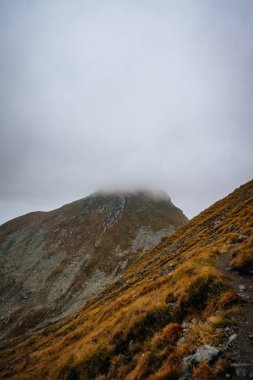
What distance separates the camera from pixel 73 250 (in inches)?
3888

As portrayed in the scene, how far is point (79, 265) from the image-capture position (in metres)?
87.8

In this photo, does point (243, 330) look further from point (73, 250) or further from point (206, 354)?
point (73, 250)

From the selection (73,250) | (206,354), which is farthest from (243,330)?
(73,250)

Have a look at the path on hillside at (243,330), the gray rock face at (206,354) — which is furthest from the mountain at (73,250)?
the gray rock face at (206,354)

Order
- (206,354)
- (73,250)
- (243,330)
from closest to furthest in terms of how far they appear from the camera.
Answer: (206,354) → (243,330) → (73,250)

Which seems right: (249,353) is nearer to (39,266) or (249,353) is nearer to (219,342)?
(219,342)

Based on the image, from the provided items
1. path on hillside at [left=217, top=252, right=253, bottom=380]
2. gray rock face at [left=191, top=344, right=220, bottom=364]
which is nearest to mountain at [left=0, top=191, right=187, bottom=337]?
path on hillside at [left=217, top=252, right=253, bottom=380]

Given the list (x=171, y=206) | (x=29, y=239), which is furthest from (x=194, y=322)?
(x=171, y=206)

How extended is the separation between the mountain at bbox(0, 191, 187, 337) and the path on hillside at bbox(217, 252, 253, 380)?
199 ft

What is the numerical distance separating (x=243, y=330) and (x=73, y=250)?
98135 millimetres

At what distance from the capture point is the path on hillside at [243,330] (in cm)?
588

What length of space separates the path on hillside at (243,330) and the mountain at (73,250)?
60573 mm

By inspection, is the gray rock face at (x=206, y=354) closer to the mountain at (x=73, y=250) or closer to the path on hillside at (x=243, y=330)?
the path on hillside at (x=243, y=330)

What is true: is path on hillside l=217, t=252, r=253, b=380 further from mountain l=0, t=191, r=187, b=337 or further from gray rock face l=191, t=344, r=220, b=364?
mountain l=0, t=191, r=187, b=337
